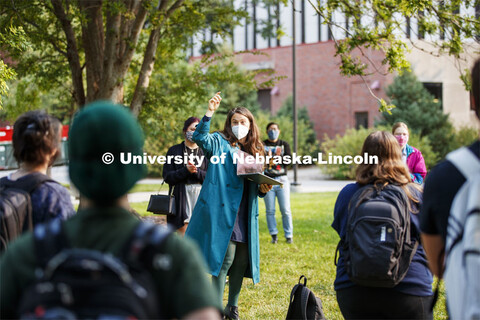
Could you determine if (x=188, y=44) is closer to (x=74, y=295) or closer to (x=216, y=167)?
(x=216, y=167)

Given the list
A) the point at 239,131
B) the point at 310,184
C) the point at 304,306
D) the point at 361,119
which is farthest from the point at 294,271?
the point at 361,119

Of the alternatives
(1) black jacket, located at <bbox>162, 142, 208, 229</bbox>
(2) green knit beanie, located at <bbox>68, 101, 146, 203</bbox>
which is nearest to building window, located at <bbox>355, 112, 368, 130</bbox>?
(1) black jacket, located at <bbox>162, 142, 208, 229</bbox>

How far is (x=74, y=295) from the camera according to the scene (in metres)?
1.56

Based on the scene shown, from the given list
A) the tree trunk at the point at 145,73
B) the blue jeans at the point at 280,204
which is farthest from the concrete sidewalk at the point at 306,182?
the blue jeans at the point at 280,204

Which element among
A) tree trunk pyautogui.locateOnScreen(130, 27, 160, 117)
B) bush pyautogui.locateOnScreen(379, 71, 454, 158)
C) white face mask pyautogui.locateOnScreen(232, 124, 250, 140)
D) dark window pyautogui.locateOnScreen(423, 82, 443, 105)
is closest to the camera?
white face mask pyautogui.locateOnScreen(232, 124, 250, 140)

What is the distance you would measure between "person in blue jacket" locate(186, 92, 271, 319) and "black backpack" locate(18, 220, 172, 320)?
3708 millimetres

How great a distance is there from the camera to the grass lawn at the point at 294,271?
596cm

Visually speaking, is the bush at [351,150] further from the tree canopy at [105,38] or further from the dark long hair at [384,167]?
the dark long hair at [384,167]

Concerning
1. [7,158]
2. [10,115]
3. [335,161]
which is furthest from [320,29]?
[10,115]

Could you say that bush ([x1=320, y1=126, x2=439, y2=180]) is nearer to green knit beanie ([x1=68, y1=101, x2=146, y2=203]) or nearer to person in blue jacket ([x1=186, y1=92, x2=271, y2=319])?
person in blue jacket ([x1=186, y1=92, x2=271, y2=319])

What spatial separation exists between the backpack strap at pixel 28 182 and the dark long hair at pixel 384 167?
1845 mm

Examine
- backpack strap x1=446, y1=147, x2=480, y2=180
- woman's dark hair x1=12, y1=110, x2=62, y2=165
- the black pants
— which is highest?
woman's dark hair x1=12, y1=110, x2=62, y2=165

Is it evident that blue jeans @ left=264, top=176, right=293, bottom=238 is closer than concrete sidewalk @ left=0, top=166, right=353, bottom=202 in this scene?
Yes

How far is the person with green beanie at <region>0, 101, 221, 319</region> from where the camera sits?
1.62 metres
